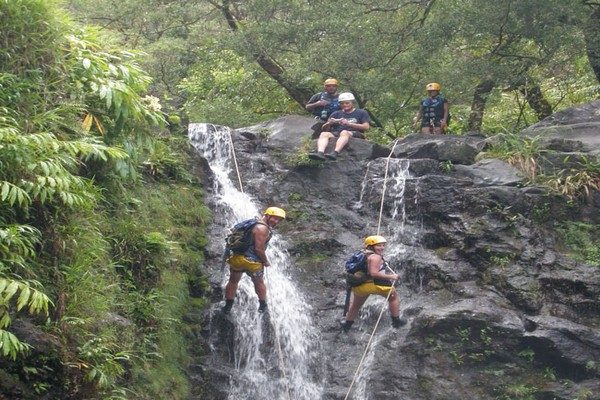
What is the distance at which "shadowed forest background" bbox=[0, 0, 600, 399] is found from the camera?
6355 millimetres

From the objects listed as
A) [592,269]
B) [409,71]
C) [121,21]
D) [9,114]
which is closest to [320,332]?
[592,269]

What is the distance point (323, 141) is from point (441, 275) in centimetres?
358

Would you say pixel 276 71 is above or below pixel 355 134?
above

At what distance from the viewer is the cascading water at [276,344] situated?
30.5 feet

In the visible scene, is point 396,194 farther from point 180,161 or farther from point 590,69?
point 590,69

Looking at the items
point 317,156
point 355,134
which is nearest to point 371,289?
point 317,156

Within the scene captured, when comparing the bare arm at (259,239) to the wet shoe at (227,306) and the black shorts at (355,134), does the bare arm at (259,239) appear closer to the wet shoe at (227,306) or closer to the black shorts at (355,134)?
the wet shoe at (227,306)

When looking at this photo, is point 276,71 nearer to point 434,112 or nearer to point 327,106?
point 327,106

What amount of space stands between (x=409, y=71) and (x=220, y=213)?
5195mm

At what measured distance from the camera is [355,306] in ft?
32.1

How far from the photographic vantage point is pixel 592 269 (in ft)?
33.9

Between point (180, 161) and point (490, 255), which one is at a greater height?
point (180, 161)

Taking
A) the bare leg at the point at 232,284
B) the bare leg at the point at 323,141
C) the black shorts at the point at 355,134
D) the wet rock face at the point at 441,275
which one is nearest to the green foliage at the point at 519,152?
the wet rock face at the point at 441,275

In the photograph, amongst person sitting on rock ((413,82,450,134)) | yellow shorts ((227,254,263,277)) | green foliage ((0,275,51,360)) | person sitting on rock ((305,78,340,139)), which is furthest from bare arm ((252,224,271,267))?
person sitting on rock ((413,82,450,134))
